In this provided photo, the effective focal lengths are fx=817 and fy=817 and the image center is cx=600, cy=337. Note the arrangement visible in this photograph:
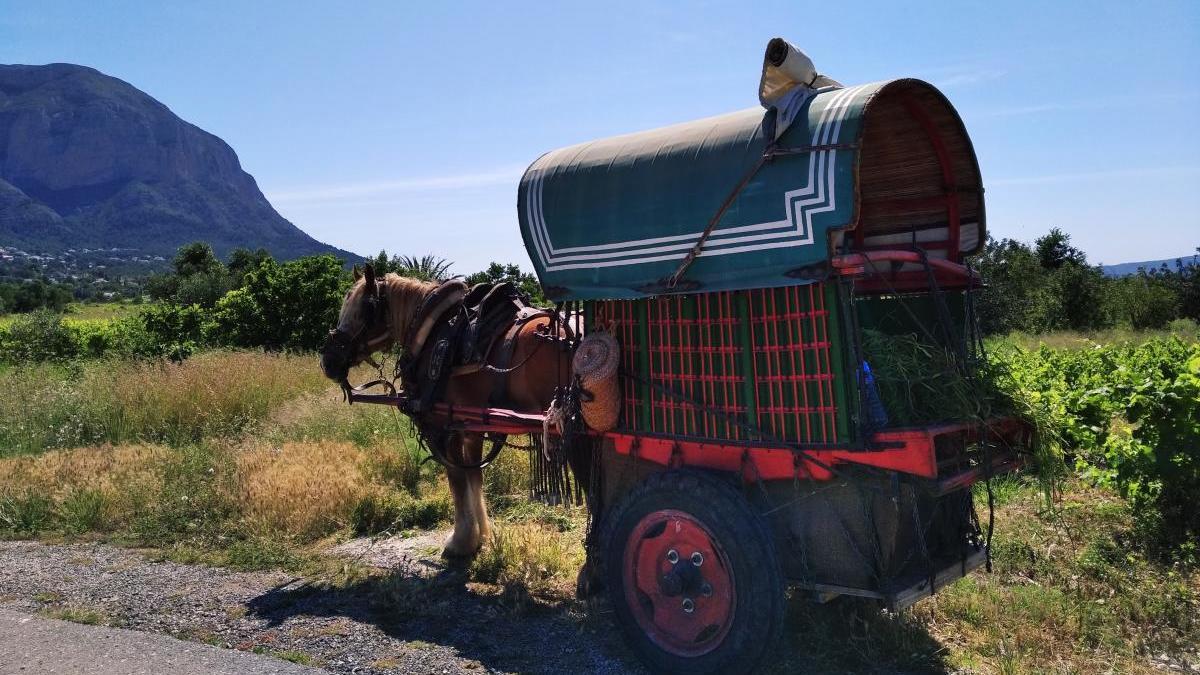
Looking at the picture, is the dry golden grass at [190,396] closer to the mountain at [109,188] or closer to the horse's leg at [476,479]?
the horse's leg at [476,479]

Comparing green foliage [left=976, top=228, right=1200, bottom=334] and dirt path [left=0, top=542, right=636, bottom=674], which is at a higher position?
green foliage [left=976, top=228, right=1200, bottom=334]

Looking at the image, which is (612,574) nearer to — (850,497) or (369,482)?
(850,497)

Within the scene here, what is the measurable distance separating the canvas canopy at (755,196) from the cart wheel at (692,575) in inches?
40.3

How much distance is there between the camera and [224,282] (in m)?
28.2

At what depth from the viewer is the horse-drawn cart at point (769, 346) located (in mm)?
3455

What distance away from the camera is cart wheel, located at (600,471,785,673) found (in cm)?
364

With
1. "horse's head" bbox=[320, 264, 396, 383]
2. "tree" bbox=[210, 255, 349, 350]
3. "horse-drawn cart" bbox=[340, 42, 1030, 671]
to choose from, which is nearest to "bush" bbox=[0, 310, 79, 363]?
"tree" bbox=[210, 255, 349, 350]

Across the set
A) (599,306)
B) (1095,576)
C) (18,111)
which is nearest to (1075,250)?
(1095,576)

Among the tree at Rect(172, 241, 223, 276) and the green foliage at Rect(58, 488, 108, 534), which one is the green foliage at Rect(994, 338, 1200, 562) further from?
the tree at Rect(172, 241, 223, 276)

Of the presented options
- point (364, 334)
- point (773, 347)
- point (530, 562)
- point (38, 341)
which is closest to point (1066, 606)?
point (773, 347)

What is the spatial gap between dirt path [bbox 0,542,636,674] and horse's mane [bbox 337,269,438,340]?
5.90 feet

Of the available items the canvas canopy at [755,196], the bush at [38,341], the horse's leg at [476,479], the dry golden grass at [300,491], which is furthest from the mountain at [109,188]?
the canvas canopy at [755,196]

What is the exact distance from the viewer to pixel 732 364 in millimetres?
3814

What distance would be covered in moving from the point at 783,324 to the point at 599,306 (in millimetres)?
1163
